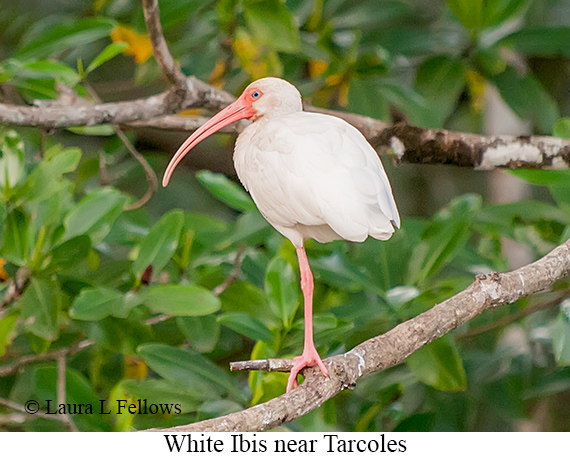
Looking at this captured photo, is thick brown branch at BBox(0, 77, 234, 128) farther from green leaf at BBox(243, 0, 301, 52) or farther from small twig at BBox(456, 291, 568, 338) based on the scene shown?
small twig at BBox(456, 291, 568, 338)

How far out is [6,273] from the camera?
1.50 m

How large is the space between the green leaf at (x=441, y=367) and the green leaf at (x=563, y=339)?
0.20 meters

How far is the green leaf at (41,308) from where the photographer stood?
123 centimetres

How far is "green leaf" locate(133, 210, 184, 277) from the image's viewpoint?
49.3 inches

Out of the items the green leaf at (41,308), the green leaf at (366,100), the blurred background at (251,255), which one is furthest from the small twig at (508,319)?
the green leaf at (41,308)

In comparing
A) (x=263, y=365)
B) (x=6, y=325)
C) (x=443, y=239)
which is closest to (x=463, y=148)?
(x=443, y=239)

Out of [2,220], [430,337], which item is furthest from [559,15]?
[2,220]

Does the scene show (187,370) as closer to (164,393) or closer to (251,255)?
(164,393)

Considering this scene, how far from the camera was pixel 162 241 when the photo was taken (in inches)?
49.4

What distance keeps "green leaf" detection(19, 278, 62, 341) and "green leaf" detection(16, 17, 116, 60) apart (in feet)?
1.53

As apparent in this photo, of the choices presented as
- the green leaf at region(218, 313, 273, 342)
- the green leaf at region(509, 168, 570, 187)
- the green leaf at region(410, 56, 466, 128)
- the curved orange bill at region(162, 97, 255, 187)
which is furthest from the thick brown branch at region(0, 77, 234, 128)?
the green leaf at region(410, 56, 466, 128)

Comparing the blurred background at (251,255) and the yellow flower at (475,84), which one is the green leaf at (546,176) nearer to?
the blurred background at (251,255)

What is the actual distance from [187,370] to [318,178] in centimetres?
53

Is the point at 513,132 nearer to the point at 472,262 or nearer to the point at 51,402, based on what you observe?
the point at 472,262
